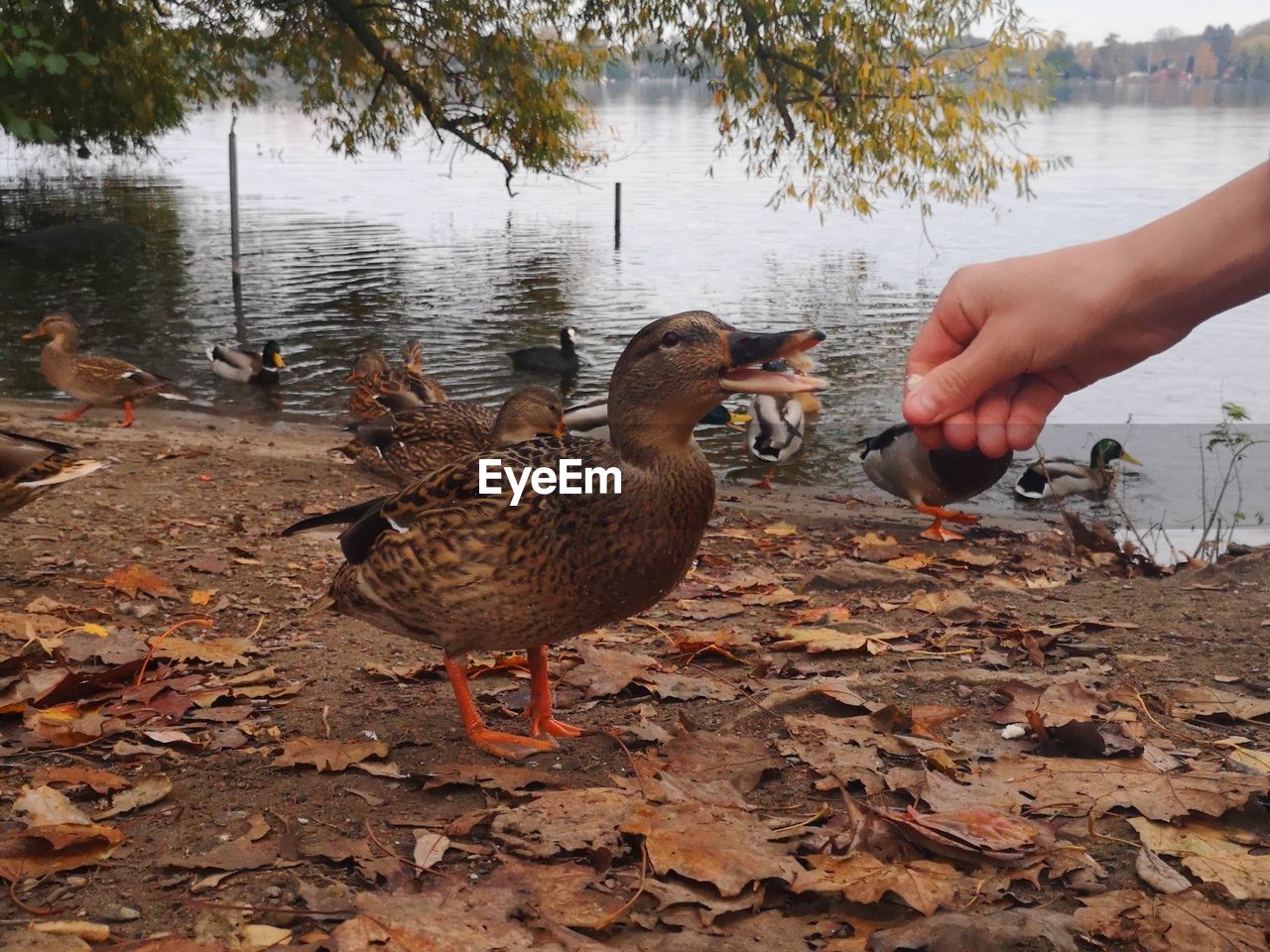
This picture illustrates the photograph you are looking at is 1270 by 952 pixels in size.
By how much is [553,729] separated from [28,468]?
3227 mm

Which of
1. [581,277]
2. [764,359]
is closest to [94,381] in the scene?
[764,359]

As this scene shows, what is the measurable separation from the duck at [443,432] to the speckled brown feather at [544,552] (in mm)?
3878

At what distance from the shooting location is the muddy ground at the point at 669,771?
2479mm

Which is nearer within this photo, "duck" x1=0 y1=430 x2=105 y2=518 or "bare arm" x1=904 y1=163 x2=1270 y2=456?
"bare arm" x1=904 y1=163 x2=1270 y2=456

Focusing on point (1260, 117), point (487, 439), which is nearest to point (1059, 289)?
point (487, 439)

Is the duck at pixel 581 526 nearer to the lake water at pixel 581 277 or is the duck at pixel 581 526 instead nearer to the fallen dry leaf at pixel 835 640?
the fallen dry leaf at pixel 835 640

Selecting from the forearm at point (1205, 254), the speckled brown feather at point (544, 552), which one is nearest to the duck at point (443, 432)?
the speckled brown feather at point (544, 552)

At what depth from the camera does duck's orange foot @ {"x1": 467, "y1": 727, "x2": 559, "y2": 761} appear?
11.7 feet

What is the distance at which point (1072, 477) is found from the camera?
11.4 m

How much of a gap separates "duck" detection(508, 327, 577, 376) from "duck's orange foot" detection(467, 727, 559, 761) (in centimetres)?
1218

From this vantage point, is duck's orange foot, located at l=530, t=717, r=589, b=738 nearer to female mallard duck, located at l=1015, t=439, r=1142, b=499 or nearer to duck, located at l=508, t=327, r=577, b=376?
female mallard duck, located at l=1015, t=439, r=1142, b=499

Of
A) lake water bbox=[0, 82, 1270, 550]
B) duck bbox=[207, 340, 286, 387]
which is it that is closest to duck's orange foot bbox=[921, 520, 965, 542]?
lake water bbox=[0, 82, 1270, 550]

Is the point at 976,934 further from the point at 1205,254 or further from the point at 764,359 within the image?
the point at 764,359

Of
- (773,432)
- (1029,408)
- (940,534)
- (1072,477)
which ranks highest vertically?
(1029,408)
